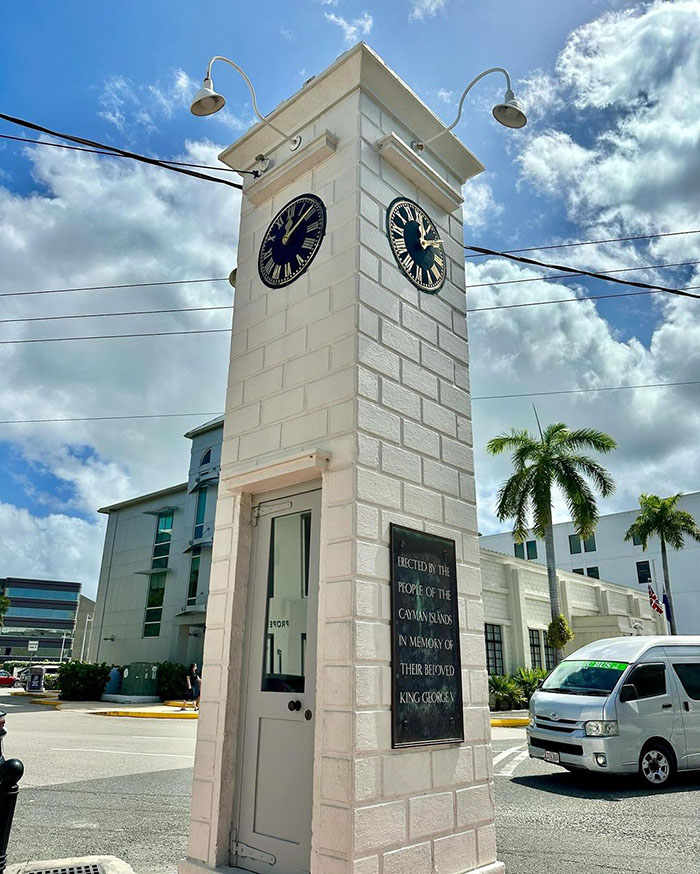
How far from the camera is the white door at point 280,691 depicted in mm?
4023

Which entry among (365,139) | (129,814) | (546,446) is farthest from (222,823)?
(546,446)

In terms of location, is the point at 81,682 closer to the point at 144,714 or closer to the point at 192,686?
the point at 192,686

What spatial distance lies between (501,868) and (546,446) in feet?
71.2

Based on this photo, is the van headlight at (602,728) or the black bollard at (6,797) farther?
the van headlight at (602,728)

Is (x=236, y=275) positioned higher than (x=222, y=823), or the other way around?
(x=236, y=275)

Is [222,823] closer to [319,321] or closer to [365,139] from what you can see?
[319,321]

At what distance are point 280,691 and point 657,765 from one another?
7.09 meters

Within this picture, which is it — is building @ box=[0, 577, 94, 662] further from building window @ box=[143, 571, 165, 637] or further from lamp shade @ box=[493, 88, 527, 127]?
lamp shade @ box=[493, 88, 527, 127]

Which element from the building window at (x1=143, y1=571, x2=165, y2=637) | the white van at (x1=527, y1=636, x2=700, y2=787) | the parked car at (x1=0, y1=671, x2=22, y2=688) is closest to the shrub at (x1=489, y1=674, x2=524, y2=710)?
the white van at (x1=527, y1=636, x2=700, y2=787)

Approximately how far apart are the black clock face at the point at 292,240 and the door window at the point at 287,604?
197cm

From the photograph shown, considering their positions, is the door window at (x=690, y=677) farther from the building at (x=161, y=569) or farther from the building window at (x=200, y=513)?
the building window at (x=200, y=513)

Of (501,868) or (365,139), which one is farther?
(365,139)

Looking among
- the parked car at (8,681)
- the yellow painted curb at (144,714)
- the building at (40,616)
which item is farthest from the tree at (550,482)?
the building at (40,616)

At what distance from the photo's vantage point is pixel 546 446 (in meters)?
25.0
